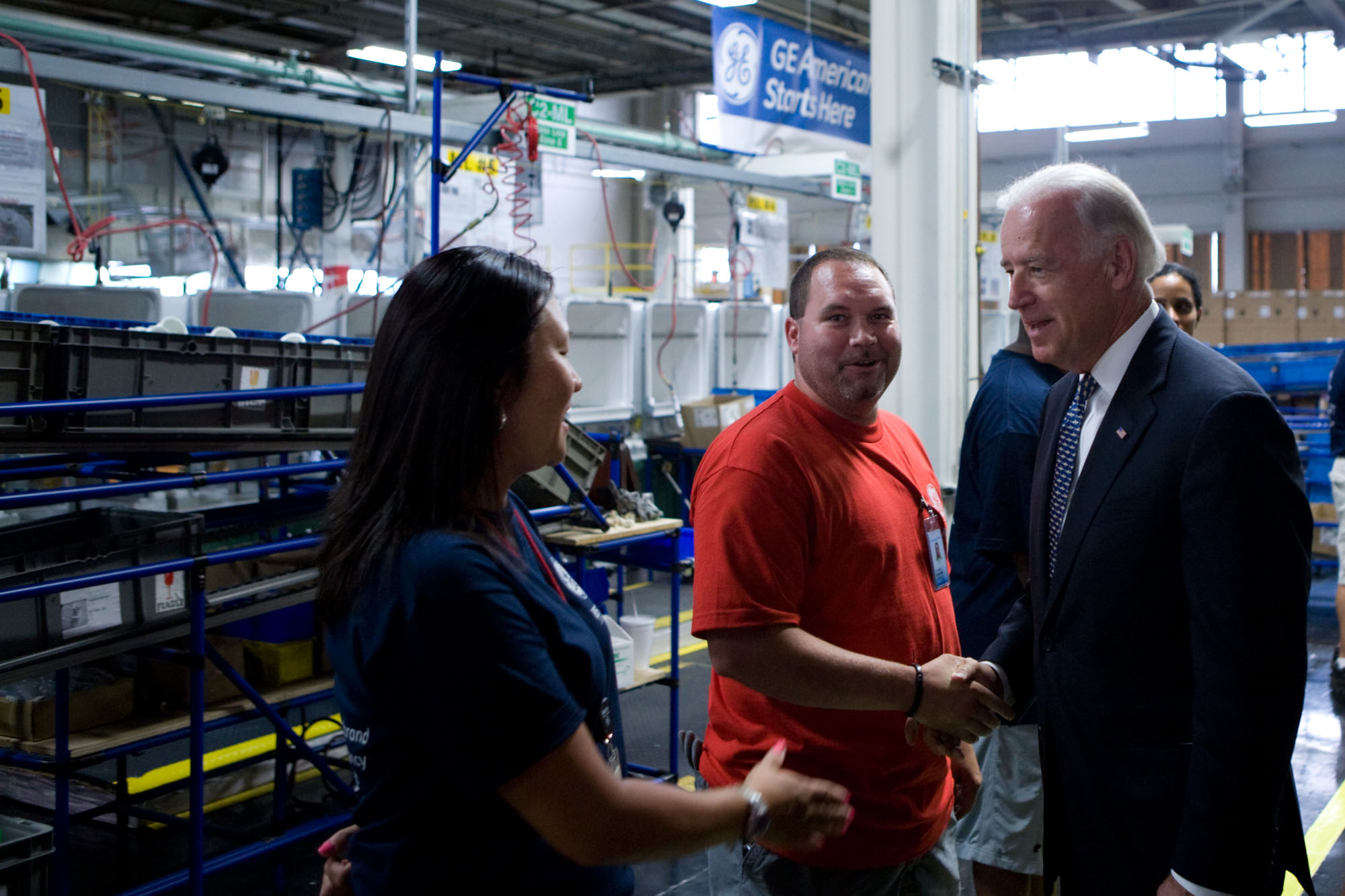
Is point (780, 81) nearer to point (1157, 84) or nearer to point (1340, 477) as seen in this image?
point (1340, 477)

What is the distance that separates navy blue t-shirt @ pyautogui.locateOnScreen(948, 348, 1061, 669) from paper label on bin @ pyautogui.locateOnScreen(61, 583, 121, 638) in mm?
2175

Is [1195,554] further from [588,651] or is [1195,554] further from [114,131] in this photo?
[114,131]

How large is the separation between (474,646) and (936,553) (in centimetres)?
125

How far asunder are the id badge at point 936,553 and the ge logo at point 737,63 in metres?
5.36

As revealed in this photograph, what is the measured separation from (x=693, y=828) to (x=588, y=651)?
229mm

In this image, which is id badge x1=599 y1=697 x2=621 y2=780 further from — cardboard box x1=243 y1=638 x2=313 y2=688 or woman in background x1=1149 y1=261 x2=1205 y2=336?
woman in background x1=1149 y1=261 x2=1205 y2=336

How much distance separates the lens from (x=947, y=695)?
1904 mm

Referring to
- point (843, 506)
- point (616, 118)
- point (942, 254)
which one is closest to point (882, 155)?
point (942, 254)

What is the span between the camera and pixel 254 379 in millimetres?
3418

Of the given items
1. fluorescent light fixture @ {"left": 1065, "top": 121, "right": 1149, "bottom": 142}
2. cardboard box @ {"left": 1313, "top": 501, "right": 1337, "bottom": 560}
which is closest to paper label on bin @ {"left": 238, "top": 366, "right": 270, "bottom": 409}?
cardboard box @ {"left": 1313, "top": 501, "right": 1337, "bottom": 560}

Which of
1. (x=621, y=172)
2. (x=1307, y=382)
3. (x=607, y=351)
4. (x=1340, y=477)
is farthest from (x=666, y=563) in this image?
(x=621, y=172)

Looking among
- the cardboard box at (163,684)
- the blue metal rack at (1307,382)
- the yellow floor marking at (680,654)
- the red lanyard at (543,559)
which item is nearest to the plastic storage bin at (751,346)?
the yellow floor marking at (680,654)

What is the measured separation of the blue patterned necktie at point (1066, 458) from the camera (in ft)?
6.15

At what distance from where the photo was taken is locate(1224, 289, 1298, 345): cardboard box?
1495 centimetres
